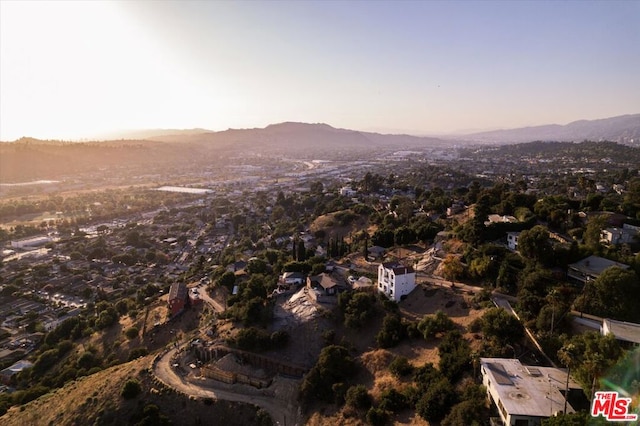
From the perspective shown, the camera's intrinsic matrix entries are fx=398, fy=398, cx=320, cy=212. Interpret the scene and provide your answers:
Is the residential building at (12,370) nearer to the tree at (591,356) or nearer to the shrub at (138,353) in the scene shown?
the shrub at (138,353)

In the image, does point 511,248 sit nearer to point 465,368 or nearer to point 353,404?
point 465,368

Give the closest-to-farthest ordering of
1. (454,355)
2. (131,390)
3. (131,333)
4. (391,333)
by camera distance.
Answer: (454,355), (131,390), (391,333), (131,333)

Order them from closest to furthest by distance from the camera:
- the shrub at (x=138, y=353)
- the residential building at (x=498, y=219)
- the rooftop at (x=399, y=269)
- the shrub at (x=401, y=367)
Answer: the shrub at (x=401, y=367)
the rooftop at (x=399, y=269)
the shrub at (x=138, y=353)
the residential building at (x=498, y=219)

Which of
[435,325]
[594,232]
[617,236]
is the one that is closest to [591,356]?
[435,325]

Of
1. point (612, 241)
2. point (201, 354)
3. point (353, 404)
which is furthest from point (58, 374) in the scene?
point (612, 241)

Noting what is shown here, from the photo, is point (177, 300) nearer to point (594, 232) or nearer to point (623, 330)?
point (623, 330)

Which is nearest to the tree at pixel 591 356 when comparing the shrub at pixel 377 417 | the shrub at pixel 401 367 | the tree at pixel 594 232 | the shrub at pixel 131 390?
the shrub at pixel 401 367

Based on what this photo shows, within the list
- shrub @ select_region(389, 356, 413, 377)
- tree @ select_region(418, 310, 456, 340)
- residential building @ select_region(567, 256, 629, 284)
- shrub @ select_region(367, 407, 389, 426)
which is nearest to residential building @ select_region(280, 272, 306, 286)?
tree @ select_region(418, 310, 456, 340)
